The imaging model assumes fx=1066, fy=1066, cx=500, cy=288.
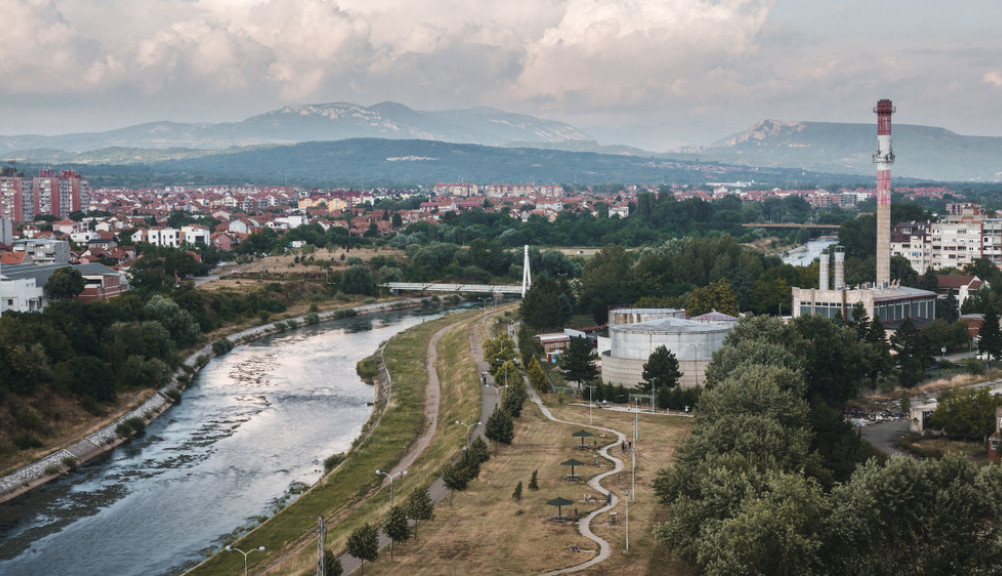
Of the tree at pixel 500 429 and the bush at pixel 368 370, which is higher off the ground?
the tree at pixel 500 429

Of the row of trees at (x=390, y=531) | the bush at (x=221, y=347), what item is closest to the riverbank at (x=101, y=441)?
the bush at (x=221, y=347)

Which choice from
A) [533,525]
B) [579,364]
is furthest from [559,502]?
[579,364]

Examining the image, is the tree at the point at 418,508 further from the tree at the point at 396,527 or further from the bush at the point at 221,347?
the bush at the point at 221,347

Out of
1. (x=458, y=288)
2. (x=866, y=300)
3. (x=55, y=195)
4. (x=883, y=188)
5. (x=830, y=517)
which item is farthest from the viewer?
(x=55, y=195)

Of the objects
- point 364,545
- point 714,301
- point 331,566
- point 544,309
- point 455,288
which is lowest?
point 331,566

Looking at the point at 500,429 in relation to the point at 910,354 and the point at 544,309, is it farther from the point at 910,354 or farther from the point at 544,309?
the point at 544,309

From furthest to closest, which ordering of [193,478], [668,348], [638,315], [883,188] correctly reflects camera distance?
[883,188]
[638,315]
[668,348]
[193,478]
